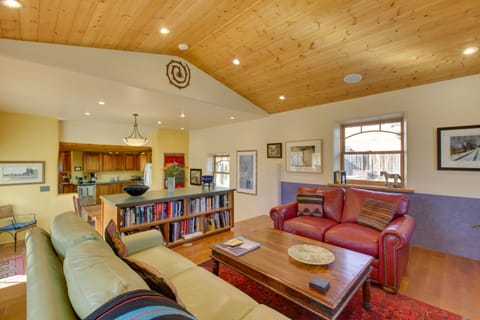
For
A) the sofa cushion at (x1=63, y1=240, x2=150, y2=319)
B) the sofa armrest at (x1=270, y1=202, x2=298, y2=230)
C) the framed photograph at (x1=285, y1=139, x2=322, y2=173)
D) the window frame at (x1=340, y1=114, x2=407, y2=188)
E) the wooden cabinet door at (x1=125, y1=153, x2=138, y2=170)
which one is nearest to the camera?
the sofa cushion at (x1=63, y1=240, x2=150, y2=319)

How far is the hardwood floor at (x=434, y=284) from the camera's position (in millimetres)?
2051

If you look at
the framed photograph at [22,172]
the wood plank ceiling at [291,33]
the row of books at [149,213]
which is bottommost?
the row of books at [149,213]

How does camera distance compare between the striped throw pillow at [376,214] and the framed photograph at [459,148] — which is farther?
the framed photograph at [459,148]

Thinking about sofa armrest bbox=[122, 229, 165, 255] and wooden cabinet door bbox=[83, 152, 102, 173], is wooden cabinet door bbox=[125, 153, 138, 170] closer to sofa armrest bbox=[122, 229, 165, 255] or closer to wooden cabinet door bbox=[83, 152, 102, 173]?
wooden cabinet door bbox=[83, 152, 102, 173]

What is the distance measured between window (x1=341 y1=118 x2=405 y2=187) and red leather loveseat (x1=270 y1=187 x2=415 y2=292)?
92 cm

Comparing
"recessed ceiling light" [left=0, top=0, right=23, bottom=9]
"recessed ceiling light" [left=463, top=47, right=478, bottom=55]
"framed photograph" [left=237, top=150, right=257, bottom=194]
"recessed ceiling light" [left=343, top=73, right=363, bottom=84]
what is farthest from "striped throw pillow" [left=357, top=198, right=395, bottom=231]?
"recessed ceiling light" [left=0, top=0, right=23, bottom=9]

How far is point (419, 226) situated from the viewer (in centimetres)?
334

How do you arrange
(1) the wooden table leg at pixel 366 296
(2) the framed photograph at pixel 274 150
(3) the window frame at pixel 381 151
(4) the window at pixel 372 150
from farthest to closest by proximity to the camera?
(2) the framed photograph at pixel 274 150 → (4) the window at pixel 372 150 → (3) the window frame at pixel 381 151 → (1) the wooden table leg at pixel 366 296

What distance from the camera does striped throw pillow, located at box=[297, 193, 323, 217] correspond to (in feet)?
11.3

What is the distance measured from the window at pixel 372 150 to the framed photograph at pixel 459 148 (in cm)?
53

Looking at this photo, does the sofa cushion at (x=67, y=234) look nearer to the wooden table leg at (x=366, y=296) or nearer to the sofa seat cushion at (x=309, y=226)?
the wooden table leg at (x=366, y=296)

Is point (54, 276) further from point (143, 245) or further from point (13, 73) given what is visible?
point (13, 73)

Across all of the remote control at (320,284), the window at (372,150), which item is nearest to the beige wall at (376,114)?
the window at (372,150)

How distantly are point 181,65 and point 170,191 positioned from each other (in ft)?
7.01
